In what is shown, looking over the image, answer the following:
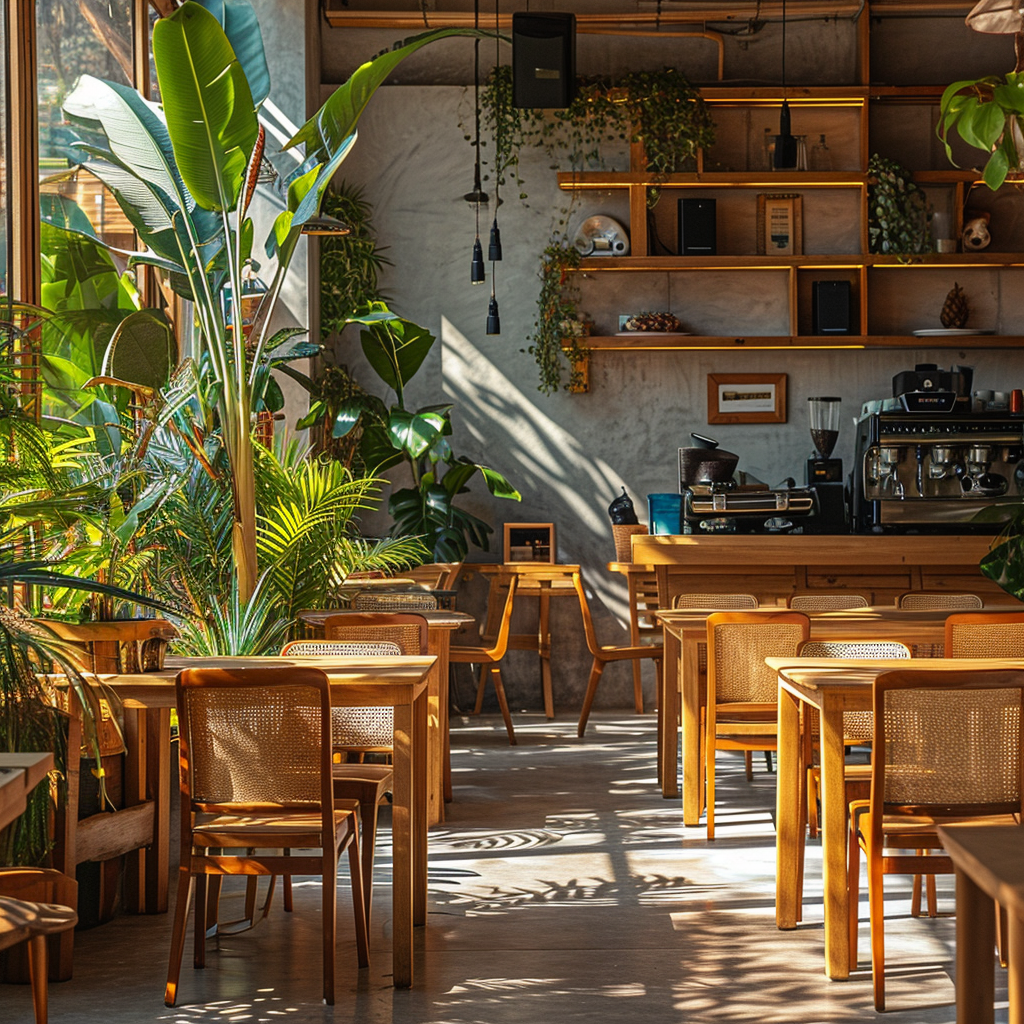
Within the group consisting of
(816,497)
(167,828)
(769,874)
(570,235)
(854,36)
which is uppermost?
(854,36)

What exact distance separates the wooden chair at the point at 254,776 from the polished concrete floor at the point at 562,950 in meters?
0.19

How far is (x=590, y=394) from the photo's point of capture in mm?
8594

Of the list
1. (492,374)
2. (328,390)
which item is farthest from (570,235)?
(328,390)

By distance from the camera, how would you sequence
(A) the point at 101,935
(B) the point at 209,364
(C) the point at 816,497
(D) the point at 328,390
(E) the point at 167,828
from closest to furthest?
(A) the point at 101,935, (E) the point at 167,828, (B) the point at 209,364, (C) the point at 816,497, (D) the point at 328,390

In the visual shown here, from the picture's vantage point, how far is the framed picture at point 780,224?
844 centimetres

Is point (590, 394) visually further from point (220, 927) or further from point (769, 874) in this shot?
point (220, 927)

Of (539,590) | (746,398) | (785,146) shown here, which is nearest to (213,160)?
(539,590)

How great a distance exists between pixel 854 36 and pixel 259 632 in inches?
248

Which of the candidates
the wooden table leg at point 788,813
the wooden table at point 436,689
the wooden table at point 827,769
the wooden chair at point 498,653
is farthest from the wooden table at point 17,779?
the wooden chair at point 498,653

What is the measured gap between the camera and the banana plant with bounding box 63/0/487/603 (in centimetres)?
438

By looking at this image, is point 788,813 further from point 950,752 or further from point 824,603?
point 824,603

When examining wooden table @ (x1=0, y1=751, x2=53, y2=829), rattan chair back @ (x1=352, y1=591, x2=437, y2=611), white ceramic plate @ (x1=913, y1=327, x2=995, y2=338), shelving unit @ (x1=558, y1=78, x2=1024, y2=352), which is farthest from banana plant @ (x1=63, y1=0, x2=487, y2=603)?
white ceramic plate @ (x1=913, y1=327, x2=995, y2=338)

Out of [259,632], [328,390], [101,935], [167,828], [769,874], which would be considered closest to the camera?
[101,935]

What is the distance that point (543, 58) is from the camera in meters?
7.02
